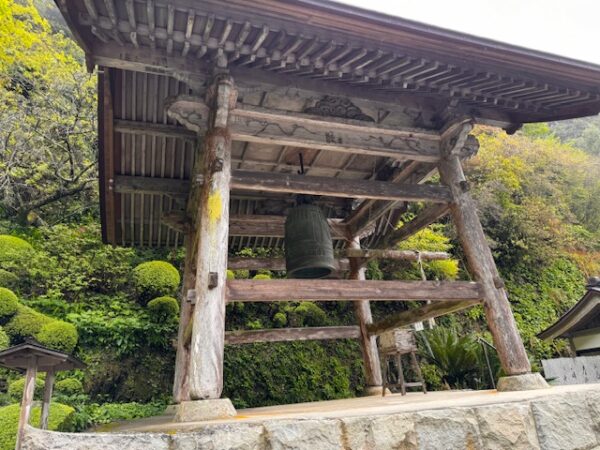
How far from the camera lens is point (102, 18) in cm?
327

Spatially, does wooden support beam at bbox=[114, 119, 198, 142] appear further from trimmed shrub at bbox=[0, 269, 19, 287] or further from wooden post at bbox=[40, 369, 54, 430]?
trimmed shrub at bbox=[0, 269, 19, 287]

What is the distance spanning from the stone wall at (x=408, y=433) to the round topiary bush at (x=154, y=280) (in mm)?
7132

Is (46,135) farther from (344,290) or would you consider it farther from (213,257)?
(344,290)

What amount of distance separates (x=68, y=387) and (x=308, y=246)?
5.44m

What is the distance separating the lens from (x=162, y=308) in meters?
8.51

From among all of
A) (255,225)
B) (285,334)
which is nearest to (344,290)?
(285,334)

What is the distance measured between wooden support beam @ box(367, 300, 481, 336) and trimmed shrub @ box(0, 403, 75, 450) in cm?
472

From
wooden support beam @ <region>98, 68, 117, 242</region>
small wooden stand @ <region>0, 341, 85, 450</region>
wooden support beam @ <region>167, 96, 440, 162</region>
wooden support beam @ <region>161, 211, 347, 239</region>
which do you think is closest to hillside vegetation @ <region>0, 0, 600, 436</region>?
small wooden stand @ <region>0, 341, 85, 450</region>

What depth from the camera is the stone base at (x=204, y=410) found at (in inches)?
109

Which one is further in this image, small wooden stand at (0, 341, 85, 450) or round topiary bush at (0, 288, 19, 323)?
round topiary bush at (0, 288, 19, 323)

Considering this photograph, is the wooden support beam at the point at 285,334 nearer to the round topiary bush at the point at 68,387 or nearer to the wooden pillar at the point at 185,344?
the wooden pillar at the point at 185,344

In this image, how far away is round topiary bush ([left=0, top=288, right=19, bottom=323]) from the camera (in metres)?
7.29

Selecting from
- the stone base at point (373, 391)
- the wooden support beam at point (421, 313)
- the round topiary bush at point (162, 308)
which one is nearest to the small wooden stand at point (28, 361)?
the wooden support beam at point (421, 313)

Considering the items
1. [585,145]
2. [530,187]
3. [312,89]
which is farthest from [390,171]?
[585,145]
